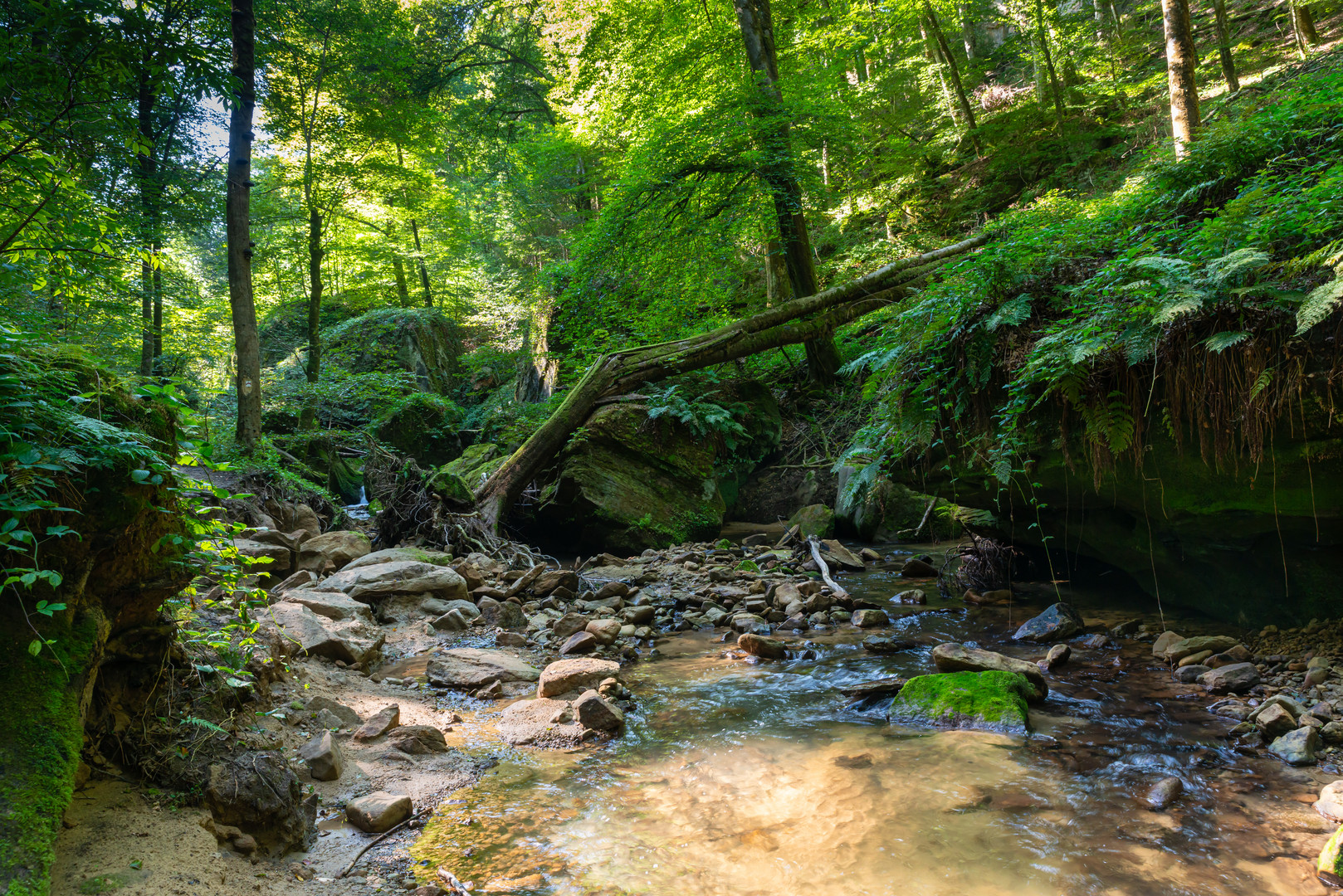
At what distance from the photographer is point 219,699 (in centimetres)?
289

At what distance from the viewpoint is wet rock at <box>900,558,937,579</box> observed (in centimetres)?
817

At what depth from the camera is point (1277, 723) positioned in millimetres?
3572

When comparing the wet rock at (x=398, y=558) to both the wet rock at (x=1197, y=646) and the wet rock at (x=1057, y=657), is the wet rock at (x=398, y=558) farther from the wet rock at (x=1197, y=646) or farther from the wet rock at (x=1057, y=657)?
the wet rock at (x=1197, y=646)

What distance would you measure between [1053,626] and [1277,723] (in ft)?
6.66

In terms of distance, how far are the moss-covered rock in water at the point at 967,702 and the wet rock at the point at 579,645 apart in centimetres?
272

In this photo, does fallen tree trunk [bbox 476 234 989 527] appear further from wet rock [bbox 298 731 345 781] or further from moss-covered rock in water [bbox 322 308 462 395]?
moss-covered rock in water [bbox 322 308 462 395]

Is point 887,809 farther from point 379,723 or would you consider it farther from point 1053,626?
point 1053,626

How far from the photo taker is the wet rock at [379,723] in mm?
3721

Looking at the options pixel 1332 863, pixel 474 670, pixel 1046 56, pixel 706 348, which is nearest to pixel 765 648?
pixel 474 670

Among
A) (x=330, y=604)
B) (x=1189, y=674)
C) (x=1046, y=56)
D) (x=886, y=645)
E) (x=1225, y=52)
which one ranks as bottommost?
(x=1189, y=674)

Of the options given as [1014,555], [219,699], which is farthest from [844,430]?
[219,699]

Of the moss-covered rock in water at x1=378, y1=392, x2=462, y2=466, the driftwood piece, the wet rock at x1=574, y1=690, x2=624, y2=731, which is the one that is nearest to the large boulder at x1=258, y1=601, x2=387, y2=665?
the wet rock at x1=574, y1=690, x2=624, y2=731

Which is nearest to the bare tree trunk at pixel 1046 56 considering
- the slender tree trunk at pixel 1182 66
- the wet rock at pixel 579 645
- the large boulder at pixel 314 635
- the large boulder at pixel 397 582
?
the slender tree trunk at pixel 1182 66

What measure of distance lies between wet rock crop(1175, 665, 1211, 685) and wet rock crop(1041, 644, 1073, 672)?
26.1 inches
